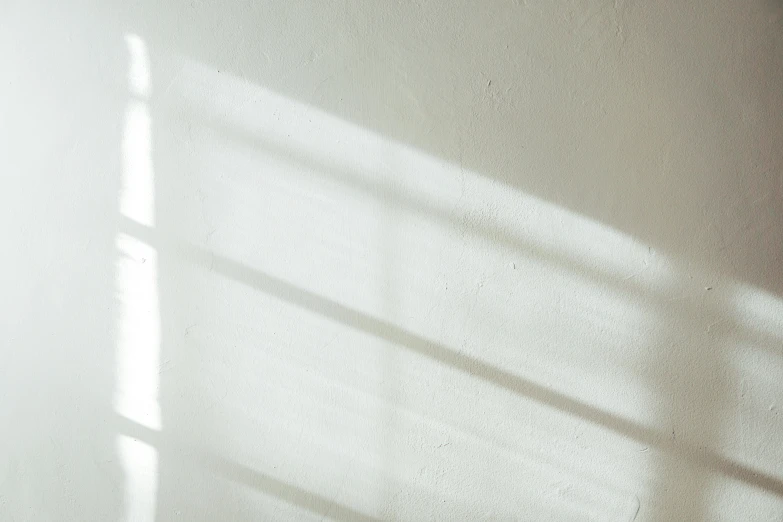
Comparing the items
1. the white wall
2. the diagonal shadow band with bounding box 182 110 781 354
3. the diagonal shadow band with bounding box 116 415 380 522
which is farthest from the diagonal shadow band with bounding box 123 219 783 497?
the diagonal shadow band with bounding box 116 415 380 522

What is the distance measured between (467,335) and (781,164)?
1.15m

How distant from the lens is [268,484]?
6.75 ft

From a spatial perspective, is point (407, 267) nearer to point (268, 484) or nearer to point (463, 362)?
point (463, 362)

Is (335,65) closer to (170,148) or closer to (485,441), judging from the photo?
(170,148)

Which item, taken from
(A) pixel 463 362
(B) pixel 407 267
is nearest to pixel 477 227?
(B) pixel 407 267

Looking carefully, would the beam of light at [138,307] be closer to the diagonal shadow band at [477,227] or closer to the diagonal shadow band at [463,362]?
the diagonal shadow band at [463,362]

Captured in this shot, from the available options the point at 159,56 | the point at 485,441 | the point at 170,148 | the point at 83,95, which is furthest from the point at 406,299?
the point at 83,95

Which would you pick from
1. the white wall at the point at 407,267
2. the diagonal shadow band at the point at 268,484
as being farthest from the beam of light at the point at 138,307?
the diagonal shadow band at the point at 268,484

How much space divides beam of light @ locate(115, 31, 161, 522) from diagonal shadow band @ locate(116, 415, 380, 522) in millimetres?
109

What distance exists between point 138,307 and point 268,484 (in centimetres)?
75

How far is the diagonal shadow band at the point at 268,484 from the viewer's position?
80.5 inches

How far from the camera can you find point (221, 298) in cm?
208

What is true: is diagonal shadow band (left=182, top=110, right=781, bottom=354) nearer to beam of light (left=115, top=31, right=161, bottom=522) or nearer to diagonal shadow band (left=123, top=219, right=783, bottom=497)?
beam of light (left=115, top=31, right=161, bottom=522)

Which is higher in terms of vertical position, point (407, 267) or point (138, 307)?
point (407, 267)
